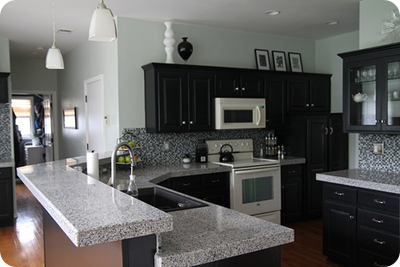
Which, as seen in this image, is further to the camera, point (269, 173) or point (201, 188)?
point (269, 173)

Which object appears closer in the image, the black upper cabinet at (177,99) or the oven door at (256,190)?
the black upper cabinet at (177,99)

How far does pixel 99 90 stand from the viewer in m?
4.77

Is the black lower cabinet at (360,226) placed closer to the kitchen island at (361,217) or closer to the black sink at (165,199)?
the kitchen island at (361,217)

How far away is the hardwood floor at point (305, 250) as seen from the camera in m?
3.32

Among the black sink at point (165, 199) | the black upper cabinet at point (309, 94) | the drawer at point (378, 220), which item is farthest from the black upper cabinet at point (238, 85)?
the drawer at point (378, 220)

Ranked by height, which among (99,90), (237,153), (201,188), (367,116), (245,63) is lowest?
(201,188)

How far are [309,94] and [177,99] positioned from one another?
217 centimetres

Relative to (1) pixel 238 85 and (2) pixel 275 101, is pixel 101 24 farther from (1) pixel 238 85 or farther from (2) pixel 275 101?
(2) pixel 275 101

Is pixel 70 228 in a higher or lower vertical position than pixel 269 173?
higher

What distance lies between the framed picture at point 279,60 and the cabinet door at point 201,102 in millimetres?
1378

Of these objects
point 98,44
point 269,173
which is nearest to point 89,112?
point 98,44

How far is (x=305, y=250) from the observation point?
12.0ft

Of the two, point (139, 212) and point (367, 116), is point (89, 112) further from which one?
point (139, 212)

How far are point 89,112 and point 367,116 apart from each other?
389 cm
